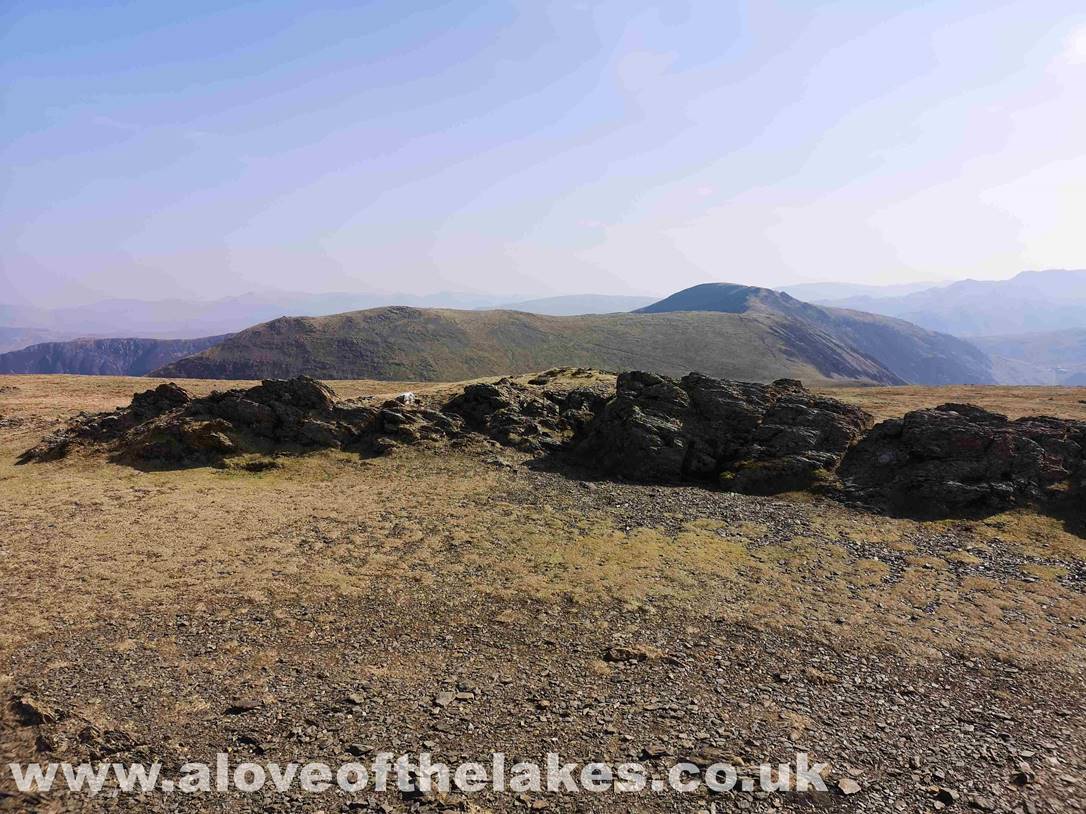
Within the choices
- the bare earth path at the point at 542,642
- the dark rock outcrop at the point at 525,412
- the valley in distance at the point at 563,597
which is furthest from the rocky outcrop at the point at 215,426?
the dark rock outcrop at the point at 525,412

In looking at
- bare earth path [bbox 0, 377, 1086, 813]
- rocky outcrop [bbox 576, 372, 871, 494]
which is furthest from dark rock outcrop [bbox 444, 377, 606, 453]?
bare earth path [bbox 0, 377, 1086, 813]

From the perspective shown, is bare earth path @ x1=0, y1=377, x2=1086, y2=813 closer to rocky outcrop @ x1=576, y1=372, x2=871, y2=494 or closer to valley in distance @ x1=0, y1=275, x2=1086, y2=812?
valley in distance @ x1=0, y1=275, x2=1086, y2=812

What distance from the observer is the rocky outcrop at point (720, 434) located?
36938 mm

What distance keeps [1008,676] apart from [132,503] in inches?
1600

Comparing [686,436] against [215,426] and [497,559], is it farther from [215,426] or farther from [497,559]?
[215,426]

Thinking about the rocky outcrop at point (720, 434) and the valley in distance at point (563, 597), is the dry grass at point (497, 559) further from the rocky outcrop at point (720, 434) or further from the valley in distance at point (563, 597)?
the rocky outcrop at point (720, 434)

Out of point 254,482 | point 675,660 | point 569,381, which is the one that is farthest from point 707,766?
point 569,381

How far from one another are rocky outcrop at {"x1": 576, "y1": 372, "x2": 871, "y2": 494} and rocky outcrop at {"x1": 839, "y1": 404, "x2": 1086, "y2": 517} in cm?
252

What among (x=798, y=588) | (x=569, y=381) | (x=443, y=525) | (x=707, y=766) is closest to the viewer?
(x=707, y=766)

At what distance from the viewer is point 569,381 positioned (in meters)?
57.4

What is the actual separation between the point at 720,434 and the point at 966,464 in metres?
14.8

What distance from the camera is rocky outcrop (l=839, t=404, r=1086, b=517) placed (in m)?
31.0

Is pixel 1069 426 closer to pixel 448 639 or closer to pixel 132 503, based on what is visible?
pixel 448 639

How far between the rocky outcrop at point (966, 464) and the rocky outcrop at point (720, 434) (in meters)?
2.52
